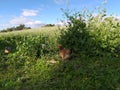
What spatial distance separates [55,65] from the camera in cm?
590

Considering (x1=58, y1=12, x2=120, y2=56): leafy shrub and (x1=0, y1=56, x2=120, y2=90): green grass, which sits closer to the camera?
(x1=0, y1=56, x2=120, y2=90): green grass

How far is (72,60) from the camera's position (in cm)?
620

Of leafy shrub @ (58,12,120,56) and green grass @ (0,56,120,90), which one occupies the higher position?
leafy shrub @ (58,12,120,56)

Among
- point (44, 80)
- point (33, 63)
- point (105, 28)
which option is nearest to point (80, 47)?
point (105, 28)

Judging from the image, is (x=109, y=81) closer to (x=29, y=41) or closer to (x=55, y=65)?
(x=55, y=65)

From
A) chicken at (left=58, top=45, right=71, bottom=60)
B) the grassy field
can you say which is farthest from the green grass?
chicken at (left=58, top=45, right=71, bottom=60)

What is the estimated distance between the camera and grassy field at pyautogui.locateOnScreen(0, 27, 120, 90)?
4703mm

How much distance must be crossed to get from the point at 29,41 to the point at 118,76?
2866mm

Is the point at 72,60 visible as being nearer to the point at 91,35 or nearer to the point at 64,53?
the point at 64,53

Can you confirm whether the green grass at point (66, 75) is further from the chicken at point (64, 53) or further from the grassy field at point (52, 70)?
the chicken at point (64, 53)

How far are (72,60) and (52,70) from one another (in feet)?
2.64

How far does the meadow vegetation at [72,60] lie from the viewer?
16.0 feet

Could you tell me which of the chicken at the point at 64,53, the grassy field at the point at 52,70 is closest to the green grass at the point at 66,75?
the grassy field at the point at 52,70

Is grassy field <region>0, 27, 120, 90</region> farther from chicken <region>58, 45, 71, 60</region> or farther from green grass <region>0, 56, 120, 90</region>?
chicken <region>58, 45, 71, 60</region>
